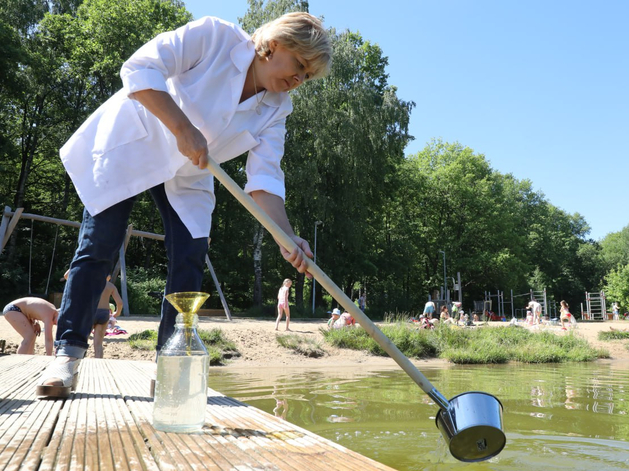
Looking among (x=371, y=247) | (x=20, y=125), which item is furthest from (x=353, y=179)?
(x=20, y=125)

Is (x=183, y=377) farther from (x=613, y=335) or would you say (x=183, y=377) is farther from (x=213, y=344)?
(x=613, y=335)

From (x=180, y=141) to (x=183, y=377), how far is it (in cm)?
90

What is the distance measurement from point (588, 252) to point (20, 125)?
172ft

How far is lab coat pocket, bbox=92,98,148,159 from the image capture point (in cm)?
234

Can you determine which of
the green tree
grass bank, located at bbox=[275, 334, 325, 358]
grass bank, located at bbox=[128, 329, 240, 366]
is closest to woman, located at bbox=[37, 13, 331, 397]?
grass bank, located at bbox=[128, 329, 240, 366]

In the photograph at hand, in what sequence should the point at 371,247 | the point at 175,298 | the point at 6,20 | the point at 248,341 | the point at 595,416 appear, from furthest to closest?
1. the point at 371,247
2. the point at 6,20
3. the point at 248,341
4. the point at 595,416
5. the point at 175,298

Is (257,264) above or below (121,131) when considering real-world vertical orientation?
above

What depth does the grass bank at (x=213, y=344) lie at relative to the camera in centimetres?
953

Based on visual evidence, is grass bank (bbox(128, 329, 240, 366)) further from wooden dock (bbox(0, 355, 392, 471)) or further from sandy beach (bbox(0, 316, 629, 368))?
wooden dock (bbox(0, 355, 392, 471))

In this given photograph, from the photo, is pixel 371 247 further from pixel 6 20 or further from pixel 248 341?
pixel 248 341

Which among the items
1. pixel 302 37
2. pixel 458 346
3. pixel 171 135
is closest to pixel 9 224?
pixel 458 346

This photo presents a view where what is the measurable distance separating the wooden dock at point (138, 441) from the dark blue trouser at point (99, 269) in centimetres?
26

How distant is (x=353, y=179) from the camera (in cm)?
2695

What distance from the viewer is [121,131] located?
2.35 m
